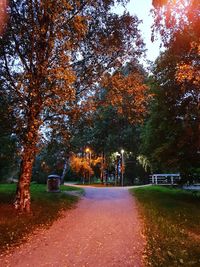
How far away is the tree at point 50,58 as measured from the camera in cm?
1293

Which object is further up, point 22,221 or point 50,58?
point 50,58

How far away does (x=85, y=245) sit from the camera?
9211 millimetres

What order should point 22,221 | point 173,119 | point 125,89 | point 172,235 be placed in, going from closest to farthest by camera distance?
point 172,235, point 22,221, point 125,89, point 173,119

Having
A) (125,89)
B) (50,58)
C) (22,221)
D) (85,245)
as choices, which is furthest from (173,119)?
(85,245)

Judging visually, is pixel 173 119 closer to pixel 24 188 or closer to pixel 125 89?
pixel 125 89

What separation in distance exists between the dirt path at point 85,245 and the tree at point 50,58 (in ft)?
12.5

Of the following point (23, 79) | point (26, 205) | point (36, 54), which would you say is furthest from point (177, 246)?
point (36, 54)

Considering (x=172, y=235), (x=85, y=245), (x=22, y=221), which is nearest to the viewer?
(x=85, y=245)

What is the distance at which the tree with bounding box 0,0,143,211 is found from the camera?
42.4ft

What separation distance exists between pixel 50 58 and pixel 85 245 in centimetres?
817

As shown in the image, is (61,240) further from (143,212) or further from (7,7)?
(7,7)

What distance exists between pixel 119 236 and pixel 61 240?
1.94m

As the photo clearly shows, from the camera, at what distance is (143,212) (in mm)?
15859

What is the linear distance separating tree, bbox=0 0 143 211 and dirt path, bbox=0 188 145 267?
12.5ft
